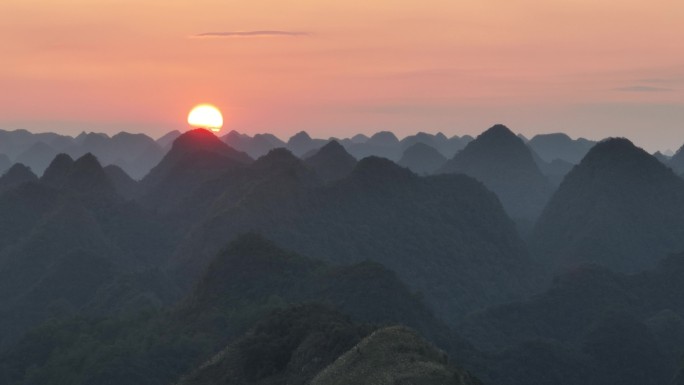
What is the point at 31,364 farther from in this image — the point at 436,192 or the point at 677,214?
the point at 677,214

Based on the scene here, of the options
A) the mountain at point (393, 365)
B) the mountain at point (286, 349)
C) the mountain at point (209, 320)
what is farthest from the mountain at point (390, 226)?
the mountain at point (393, 365)

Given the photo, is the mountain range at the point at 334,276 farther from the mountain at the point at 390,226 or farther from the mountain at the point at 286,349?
the mountain at the point at 390,226

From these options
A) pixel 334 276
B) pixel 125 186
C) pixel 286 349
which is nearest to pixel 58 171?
pixel 125 186

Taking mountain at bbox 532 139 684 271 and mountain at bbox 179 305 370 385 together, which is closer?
mountain at bbox 179 305 370 385

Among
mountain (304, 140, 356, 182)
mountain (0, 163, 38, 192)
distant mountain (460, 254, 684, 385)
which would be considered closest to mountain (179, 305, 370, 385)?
distant mountain (460, 254, 684, 385)

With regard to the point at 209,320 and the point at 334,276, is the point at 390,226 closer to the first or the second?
the point at 334,276

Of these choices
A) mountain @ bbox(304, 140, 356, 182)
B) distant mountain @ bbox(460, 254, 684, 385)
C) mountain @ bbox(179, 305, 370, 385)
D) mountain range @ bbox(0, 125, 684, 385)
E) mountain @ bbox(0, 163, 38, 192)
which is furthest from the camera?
mountain @ bbox(304, 140, 356, 182)

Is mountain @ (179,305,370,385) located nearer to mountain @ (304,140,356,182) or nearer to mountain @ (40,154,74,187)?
mountain @ (40,154,74,187)

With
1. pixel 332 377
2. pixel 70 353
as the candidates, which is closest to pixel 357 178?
pixel 70 353
